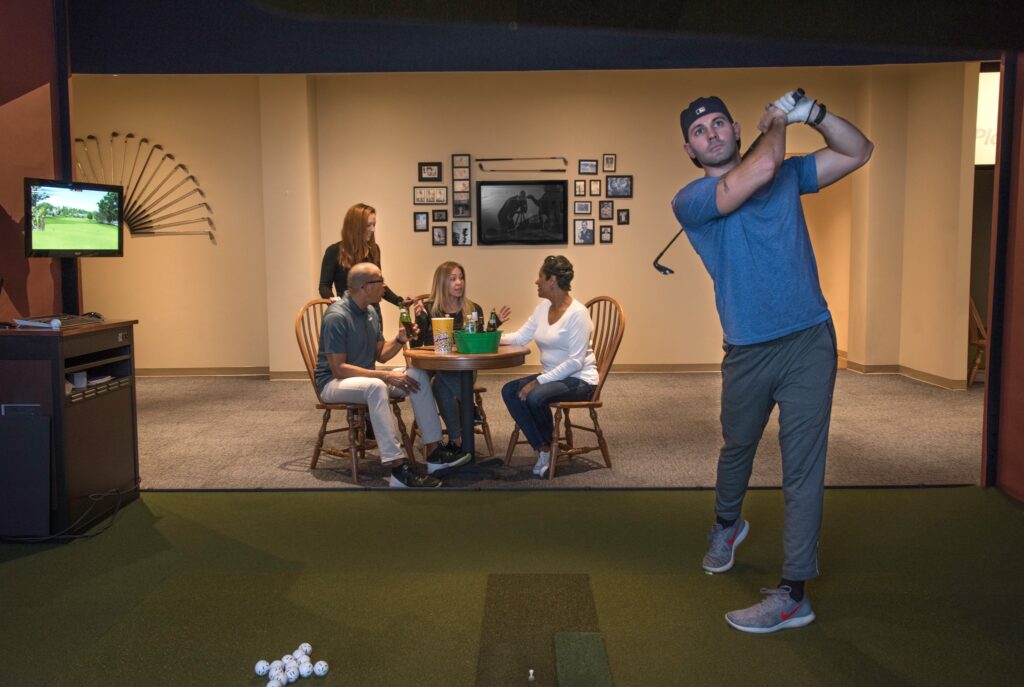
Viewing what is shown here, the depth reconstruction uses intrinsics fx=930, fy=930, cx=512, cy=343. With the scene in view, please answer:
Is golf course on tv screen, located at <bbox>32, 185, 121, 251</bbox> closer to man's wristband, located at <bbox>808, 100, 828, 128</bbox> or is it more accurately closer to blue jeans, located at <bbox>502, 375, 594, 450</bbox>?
blue jeans, located at <bbox>502, 375, 594, 450</bbox>

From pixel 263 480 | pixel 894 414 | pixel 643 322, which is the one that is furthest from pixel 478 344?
pixel 643 322

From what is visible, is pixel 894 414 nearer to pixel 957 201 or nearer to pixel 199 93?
pixel 957 201

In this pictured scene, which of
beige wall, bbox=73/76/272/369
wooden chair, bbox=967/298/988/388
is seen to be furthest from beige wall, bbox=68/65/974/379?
wooden chair, bbox=967/298/988/388

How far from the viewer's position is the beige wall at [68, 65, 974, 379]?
881cm

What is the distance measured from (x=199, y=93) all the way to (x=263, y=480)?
17.4 ft

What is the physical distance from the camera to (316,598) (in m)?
3.34

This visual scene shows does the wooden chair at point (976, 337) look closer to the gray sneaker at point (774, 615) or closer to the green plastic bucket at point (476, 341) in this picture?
the green plastic bucket at point (476, 341)

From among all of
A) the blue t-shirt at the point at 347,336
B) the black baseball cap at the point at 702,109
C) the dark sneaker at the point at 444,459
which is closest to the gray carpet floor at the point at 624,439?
the dark sneaker at the point at 444,459

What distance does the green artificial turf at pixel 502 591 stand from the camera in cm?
279

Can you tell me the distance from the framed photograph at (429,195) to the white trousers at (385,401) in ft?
13.6

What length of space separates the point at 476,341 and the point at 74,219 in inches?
80.0

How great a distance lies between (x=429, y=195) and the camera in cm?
909

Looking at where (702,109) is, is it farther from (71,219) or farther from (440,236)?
(440,236)

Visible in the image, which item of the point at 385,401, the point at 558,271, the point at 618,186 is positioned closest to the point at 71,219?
the point at 385,401
